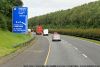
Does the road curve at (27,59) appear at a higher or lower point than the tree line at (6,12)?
lower

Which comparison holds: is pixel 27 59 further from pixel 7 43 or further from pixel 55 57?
pixel 7 43

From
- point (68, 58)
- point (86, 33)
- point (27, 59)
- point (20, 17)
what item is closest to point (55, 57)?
point (68, 58)

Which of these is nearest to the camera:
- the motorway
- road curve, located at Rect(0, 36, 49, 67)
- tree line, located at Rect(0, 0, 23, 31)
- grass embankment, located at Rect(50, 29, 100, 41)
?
road curve, located at Rect(0, 36, 49, 67)

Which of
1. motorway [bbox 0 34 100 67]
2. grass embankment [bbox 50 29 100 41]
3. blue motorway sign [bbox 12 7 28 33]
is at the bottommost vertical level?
grass embankment [bbox 50 29 100 41]

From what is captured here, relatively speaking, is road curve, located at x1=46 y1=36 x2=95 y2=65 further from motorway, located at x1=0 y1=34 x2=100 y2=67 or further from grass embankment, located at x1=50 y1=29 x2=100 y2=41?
grass embankment, located at x1=50 y1=29 x2=100 y2=41

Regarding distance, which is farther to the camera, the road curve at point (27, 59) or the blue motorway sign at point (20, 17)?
the blue motorway sign at point (20, 17)

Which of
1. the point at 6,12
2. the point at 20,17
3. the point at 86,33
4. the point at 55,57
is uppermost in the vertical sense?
the point at 6,12

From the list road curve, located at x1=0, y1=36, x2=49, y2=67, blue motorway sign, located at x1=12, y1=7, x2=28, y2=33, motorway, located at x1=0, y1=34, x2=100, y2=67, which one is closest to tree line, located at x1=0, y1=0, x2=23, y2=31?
blue motorway sign, located at x1=12, y1=7, x2=28, y2=33

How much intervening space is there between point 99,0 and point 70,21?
54.7 feet

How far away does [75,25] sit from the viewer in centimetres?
16038

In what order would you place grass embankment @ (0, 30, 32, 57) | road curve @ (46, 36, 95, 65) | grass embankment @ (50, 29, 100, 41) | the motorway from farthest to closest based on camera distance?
grass embankment @ (50, 29, 100, 41) → grass embankment @ (0, 30, 32, 57) → the motorway → road curve @ (46, 36, 95, 65)

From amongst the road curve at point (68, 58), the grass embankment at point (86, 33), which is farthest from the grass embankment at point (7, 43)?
the grass embankment at point (86, 33)

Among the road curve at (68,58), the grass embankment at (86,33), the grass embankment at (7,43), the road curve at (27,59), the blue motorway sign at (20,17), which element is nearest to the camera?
the road curve at (27,59)

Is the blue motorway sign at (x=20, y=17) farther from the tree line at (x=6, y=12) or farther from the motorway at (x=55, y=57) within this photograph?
the motorway at (x=55, y=57)
